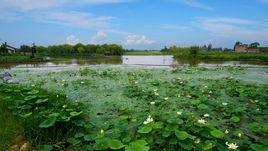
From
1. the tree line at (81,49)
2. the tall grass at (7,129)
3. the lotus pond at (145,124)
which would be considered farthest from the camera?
the tree line at (81,49)

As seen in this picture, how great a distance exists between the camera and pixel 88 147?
4.36 m

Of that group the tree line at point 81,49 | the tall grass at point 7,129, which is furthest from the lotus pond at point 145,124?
the tree line at point 81,49

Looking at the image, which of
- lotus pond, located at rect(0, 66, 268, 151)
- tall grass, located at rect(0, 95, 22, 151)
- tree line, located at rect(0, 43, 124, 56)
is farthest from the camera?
tree line, located at rect(0, 43, 124, 56)

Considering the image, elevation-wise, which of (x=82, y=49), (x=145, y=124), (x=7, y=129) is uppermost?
(x=82, y=49)

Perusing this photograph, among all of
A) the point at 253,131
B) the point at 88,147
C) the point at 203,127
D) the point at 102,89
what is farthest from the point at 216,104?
the point at 102,89

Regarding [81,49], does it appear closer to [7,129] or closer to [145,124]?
[7,129]

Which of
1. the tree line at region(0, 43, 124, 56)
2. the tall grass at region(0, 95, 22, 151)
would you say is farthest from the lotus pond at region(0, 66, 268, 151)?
the tree line at region(0, 43, 124, 56)

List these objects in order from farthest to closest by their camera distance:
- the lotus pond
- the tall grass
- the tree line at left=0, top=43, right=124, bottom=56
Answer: the tree line at left=0, top=43, right=124, bottom=56 < the tall grass < the lotus pond

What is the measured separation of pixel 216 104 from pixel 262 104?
99cm

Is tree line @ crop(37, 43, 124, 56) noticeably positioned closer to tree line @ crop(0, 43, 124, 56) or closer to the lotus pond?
tree line @ crop(0, 43, 124, 56)

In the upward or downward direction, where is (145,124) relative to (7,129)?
upward

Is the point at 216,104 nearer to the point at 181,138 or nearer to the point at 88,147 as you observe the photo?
the point at 181,138

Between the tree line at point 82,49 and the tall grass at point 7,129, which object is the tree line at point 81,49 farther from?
the tall grass at point 7,129

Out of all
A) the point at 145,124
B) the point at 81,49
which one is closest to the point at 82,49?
the point at 81,49
